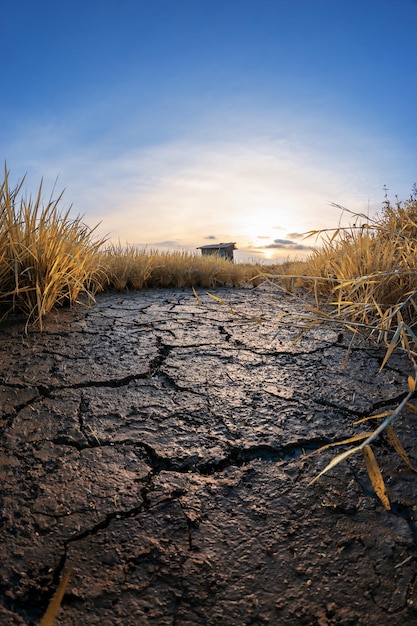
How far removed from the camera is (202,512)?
0.84 m

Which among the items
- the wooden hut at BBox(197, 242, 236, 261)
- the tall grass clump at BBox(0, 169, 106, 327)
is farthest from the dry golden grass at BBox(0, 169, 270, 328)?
the wooden hut at BBox(197, 242, 236, 261)

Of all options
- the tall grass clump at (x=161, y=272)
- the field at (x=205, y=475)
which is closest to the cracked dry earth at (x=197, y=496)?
the field at (x=205, y=475)

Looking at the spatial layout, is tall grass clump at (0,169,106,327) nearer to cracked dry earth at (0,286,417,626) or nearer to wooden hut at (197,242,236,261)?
cracked dry earth at (0,286,417,626)

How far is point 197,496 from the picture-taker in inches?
34.9

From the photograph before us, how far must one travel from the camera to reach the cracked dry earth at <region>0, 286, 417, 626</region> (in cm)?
67

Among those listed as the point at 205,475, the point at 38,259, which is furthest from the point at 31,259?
the point at 205,475

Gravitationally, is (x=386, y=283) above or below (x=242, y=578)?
above

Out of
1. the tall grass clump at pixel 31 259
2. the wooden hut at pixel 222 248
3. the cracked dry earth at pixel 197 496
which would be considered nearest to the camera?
the cracked dry earth at pixel 197 496

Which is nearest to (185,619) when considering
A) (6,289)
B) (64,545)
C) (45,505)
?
(64,545)

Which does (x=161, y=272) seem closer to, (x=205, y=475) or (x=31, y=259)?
(x=31, y=259)

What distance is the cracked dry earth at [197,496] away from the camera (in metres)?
0.67

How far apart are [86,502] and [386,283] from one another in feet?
6.56

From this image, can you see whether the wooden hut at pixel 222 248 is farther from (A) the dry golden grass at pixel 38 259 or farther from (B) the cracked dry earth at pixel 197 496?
(B) the cracked dry earth at pixel 197 496

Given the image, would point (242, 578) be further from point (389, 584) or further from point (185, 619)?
point (389, 584)
